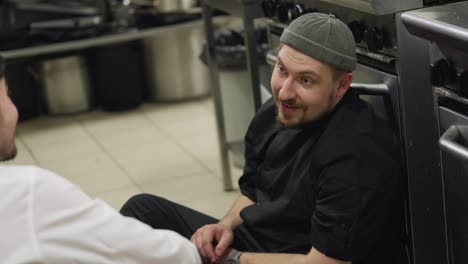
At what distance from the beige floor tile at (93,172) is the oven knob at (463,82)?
7.01ft

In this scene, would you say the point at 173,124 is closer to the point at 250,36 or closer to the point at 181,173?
the point at 181,173

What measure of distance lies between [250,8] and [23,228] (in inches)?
66.0

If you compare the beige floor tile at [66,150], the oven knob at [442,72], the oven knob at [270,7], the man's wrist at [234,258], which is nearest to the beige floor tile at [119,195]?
the beige floor tile at [66,150]

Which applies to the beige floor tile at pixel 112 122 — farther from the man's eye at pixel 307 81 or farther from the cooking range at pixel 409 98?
the man's eye at pixel 307 81

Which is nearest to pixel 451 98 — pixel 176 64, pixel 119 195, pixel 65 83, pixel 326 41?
pixel 326 41

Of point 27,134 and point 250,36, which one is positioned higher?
point 250,36

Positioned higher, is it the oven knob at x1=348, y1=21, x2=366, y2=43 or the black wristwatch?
the oven knob at x1=348, y1=21, x2=366, y2=43

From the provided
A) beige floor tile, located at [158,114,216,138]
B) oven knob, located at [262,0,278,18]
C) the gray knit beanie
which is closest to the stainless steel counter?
the gray knit beanie

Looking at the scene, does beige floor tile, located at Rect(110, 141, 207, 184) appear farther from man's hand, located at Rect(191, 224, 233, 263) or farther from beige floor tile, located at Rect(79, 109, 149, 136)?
man's hand, located at Rect(191, 224, 233, 263)

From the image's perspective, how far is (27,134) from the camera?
429cm

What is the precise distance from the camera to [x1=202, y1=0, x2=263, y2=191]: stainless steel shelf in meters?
2.64

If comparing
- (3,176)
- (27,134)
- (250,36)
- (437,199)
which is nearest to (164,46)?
(27,134)

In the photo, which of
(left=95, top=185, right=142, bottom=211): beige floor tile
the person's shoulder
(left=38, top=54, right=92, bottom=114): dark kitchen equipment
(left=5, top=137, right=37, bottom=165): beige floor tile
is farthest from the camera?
(left=38, top=54, right=92, bottom=114): dark kitchen equipment

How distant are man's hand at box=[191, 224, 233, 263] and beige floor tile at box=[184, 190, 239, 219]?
1.13m
